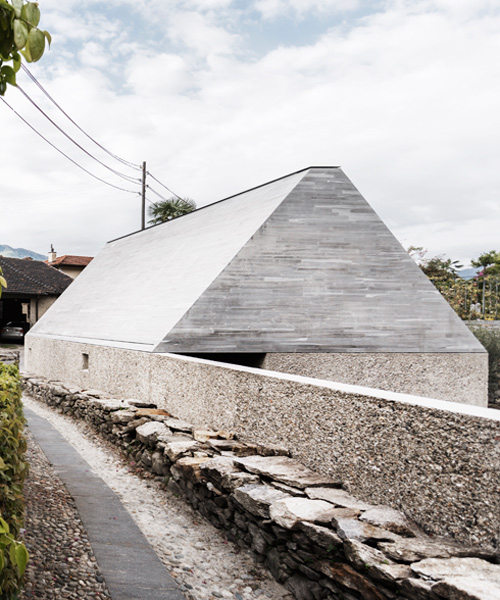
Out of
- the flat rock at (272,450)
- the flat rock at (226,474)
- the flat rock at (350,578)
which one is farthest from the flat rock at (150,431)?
the flat rock at (350,578)

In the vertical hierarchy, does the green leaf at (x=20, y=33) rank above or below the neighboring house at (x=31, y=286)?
below

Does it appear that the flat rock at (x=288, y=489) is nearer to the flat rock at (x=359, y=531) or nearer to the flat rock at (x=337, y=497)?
the flat rock at (x=337, y=497)

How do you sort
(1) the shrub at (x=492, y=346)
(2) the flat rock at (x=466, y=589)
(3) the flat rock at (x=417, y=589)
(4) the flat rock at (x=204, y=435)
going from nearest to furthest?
(2) the flat rock at (x=466, y=589)
(3) the flat rock at (x=417, y=589)
(4) the flat rock at (x=204, y=435)
(1) the shrub at (x=492, y=346)

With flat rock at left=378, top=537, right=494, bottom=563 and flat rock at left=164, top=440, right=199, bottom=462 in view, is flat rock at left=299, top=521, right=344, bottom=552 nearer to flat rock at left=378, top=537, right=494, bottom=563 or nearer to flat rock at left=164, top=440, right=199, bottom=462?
flat rock at left=378, top=537, right=494, bottom=563

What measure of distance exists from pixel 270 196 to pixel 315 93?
2607mm

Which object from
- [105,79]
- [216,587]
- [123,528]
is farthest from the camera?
[105,79]

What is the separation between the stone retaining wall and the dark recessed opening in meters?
3.05

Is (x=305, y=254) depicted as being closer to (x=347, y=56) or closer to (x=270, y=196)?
(x=270, y=196)

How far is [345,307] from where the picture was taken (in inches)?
410

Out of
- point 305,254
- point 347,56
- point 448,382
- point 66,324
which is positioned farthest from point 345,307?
point 66,324

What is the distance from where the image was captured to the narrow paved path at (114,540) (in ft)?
12.4

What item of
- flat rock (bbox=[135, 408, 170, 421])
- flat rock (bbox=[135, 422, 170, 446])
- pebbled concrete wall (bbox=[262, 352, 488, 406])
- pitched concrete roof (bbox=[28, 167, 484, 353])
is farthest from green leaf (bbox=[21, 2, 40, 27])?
pebbled concrete wall (bbox=[262, 352, 488, 406])

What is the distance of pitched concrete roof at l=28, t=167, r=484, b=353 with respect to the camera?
9.78m

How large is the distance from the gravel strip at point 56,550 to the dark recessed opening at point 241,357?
4.50 metres
